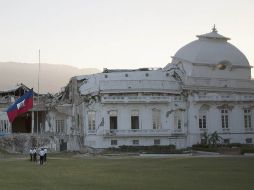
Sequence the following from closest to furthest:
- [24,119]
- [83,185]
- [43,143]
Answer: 1. [83,185]
2. [43,143]
3. [24,119]

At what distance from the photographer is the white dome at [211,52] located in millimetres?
70625

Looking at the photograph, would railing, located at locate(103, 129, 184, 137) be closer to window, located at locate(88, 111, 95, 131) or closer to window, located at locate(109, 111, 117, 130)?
window, located at locate(109, 111, 117, 130)

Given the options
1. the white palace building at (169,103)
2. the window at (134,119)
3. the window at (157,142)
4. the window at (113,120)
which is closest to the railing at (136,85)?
the white palace building at (169,103)

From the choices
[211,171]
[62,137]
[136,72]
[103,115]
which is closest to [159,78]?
[136,72]

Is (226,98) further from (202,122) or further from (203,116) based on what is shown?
(202,122)

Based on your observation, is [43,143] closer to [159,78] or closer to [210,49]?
[159,78]

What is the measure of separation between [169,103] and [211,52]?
10963 mm

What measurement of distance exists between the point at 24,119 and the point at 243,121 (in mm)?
33539

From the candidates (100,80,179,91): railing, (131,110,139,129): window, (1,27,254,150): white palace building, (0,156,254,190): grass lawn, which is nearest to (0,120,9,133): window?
(1,27,254,150): white palace building

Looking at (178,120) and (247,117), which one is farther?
(247,117)

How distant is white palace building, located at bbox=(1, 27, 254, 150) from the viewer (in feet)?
214

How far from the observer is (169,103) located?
2598 inches

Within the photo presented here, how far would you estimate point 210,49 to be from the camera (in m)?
71.6

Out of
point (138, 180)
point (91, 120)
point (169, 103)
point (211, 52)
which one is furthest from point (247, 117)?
point (138, 180)
